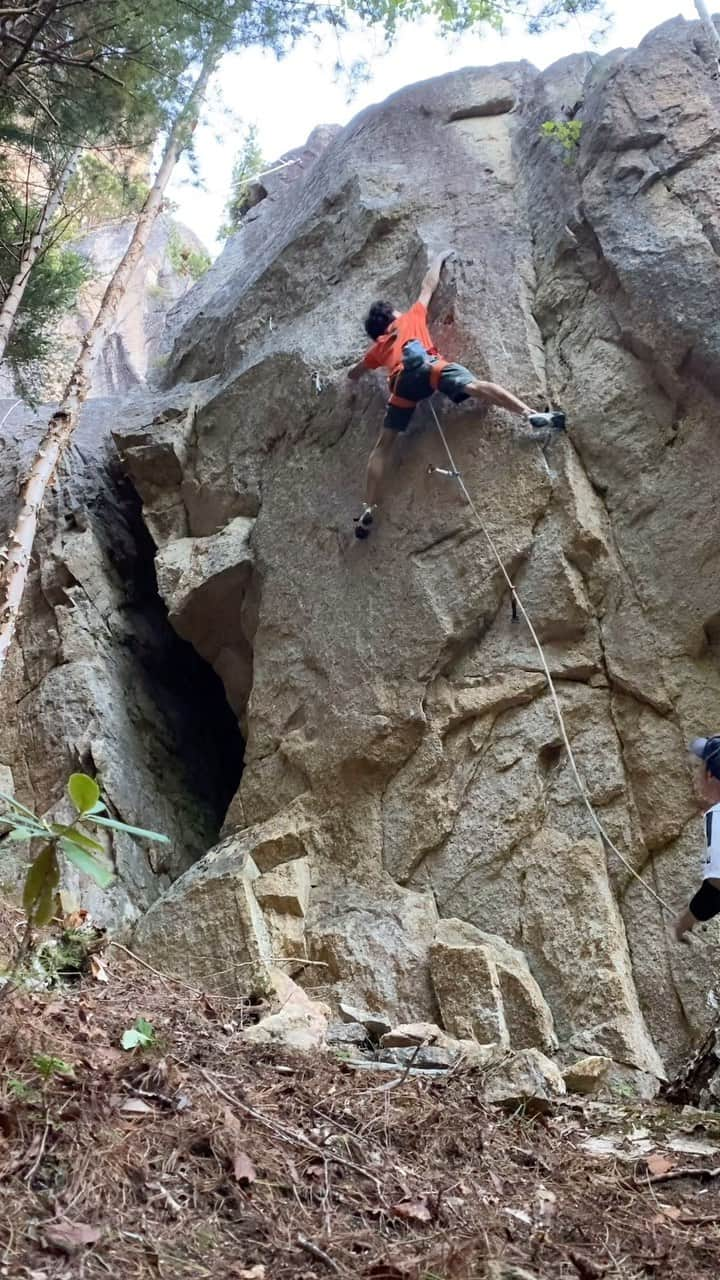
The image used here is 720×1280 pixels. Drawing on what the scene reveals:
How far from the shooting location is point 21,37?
23.4 feet

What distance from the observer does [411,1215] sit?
2566 millimetres

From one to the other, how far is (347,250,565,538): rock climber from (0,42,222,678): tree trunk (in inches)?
83.8

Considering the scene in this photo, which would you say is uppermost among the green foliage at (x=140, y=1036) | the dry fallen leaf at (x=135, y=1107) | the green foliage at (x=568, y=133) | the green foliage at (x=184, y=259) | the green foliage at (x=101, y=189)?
the green foliage at (x=184, y=259)

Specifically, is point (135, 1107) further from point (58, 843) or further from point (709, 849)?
point (709, 849)

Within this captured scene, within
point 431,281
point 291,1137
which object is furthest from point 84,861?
point 431,281

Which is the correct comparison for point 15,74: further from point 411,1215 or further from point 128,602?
point 411,1215

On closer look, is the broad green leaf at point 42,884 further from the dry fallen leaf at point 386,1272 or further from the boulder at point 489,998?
the boulder at point 489,998

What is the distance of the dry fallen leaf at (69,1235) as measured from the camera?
218 centimetres

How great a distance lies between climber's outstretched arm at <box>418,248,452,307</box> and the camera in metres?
7.33

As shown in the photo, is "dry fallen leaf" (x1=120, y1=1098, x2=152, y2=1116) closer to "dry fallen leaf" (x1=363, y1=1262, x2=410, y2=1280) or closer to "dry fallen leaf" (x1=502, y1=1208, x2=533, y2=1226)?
"dry fallen leaf" (x1=363, y1=1262, x2=410, y2=1280)

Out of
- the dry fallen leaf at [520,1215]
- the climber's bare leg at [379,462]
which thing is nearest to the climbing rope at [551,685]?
the climber's bare leg at [379,462]

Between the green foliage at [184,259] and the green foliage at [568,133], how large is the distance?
14364 millimetres

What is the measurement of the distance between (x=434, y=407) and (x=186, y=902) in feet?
12.8

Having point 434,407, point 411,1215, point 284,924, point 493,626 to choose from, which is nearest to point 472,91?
point 434,407
